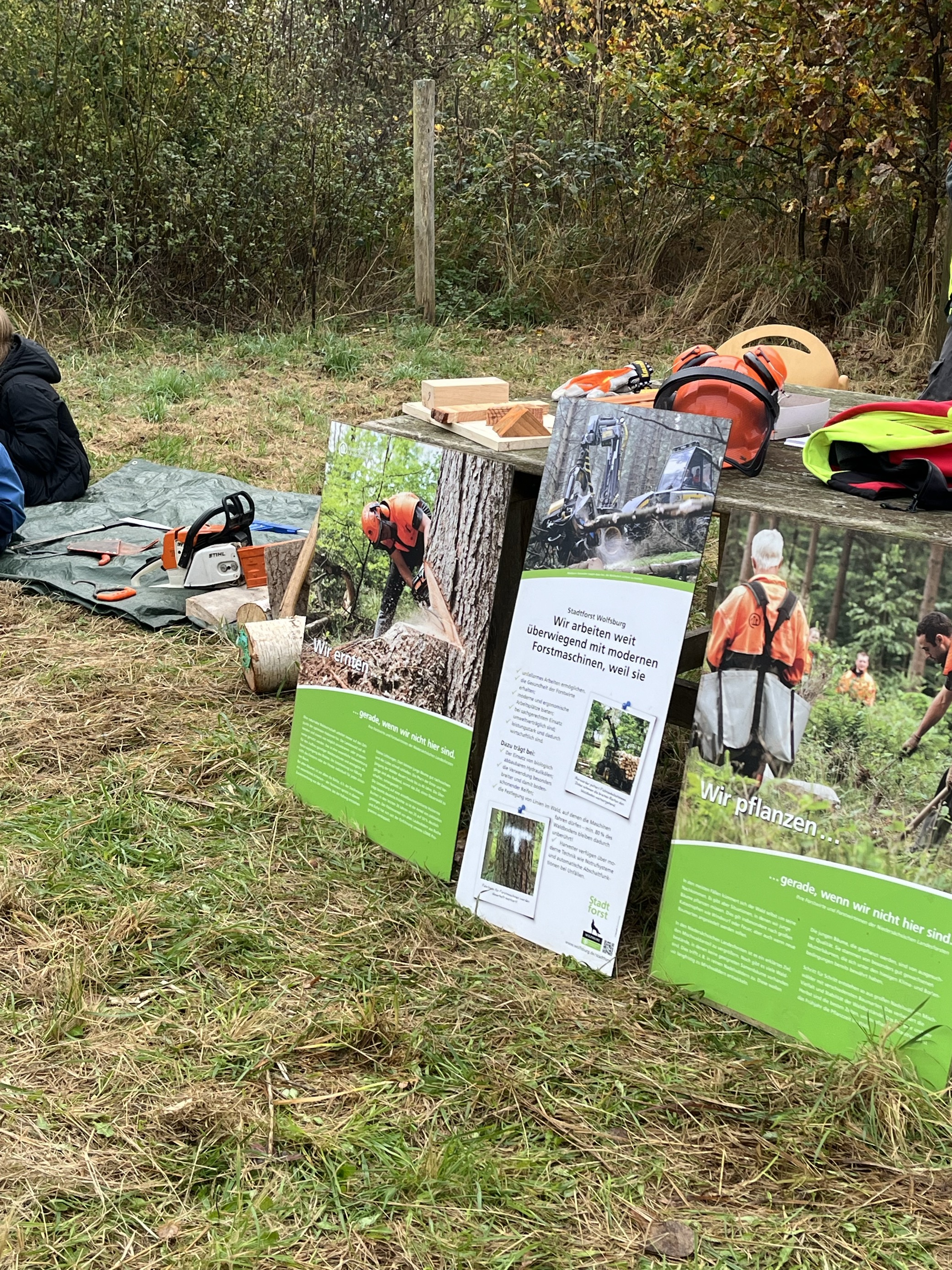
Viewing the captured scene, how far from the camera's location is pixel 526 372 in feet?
30.8

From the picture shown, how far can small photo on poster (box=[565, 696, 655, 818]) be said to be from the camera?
260 cm

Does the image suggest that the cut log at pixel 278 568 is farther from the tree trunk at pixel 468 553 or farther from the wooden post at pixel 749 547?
the wooden post at pixel 749 547

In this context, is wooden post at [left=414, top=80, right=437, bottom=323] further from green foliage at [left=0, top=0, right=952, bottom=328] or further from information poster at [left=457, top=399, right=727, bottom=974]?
information poster at [left=457, top=399, right=727, bottom=974]

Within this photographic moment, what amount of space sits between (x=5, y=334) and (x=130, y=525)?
118 cm

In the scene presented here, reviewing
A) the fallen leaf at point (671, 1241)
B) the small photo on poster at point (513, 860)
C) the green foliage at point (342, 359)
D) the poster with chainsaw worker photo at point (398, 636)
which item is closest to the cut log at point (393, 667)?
the poster with chainsaw worker photo at point (398, 636)

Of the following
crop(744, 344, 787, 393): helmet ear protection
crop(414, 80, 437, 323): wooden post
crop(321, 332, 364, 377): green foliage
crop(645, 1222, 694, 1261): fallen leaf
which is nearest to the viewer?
crop(645, 1222, 694, 1261): fallen leaf

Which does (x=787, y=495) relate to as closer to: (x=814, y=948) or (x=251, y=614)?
(x=814, y=948)

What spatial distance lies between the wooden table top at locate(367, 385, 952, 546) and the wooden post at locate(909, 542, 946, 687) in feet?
0.08

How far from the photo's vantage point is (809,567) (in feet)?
7.89

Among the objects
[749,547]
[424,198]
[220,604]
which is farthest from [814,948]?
[424,198]

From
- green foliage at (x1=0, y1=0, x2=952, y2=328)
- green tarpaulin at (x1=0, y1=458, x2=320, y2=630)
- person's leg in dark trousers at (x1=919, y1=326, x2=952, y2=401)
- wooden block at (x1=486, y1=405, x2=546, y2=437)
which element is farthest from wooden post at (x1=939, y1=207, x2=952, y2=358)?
wooden block at (x1=486, y1=405, x2=546, y2=437)

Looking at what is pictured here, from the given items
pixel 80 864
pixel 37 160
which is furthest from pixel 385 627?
pixel 37 160

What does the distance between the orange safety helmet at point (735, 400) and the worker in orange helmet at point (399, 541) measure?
2.40 feet

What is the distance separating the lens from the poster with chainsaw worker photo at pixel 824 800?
2236mm
